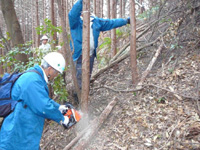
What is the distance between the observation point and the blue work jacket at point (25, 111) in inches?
81.7

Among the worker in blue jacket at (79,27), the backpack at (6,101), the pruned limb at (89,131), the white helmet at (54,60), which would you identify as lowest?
the pruned limb at (89,131)

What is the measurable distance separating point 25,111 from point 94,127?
1512 millimetres

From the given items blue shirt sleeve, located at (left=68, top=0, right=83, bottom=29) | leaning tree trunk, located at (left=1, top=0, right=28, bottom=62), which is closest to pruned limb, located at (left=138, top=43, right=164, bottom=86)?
blue shirt sleeve, located at (left=68, top=0, right=83, bottom=29)

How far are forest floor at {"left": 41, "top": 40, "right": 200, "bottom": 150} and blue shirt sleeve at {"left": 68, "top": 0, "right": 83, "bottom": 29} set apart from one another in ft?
5.89

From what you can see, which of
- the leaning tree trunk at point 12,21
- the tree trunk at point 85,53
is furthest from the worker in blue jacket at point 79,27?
the leaning tree trunk at point 12,21

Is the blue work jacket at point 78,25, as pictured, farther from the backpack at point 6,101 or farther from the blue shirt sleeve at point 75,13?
the backpack at point 6,101

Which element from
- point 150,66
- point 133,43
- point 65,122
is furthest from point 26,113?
point 150,66

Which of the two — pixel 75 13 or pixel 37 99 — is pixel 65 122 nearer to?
pixel 37 99

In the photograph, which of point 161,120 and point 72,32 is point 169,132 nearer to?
point 161,120

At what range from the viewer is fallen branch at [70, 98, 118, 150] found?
302cm

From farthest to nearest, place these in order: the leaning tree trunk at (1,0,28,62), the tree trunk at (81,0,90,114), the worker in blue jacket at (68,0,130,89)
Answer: the leaning tree trunk at (1,0,28,62), the worker in blue jacket at (68,0,130,89), the tree trunk at (81,0,90,114)

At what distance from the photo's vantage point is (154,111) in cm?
321

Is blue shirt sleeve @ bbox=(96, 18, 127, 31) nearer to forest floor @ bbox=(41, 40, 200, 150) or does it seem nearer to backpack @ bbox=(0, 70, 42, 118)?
forest floor @ bbox=(41, 40, 200, 150)

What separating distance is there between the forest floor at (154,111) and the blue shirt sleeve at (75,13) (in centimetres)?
180
